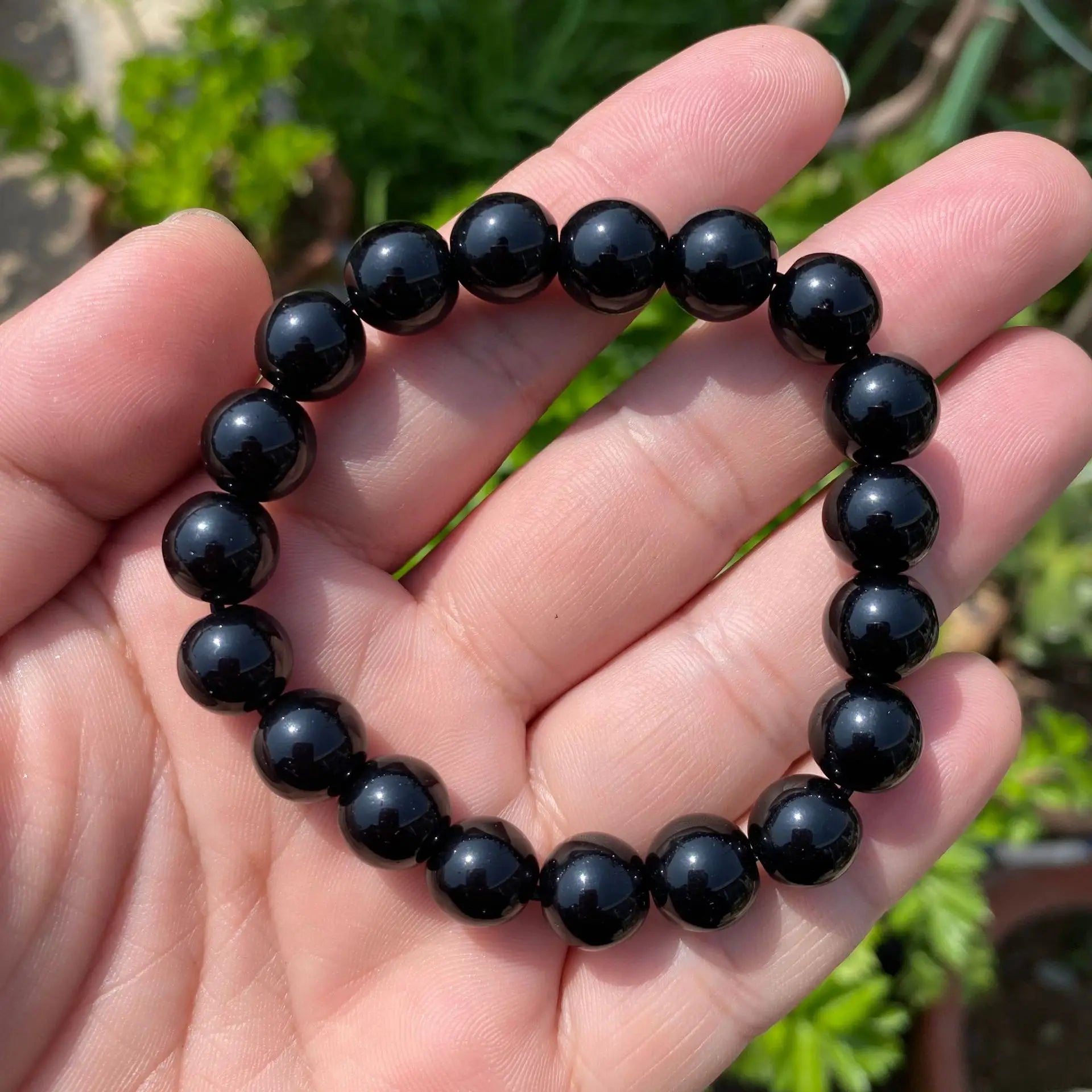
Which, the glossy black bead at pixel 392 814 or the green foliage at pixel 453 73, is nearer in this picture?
the glossy black bead at pixel 392 814

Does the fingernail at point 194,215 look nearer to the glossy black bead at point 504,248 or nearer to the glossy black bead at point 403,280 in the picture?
the glossy black bead at point 403,280

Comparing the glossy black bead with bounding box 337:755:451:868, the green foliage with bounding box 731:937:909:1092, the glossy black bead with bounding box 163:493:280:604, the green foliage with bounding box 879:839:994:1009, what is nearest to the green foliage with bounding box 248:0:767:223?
the glossy black bead with bounding box 163:493:280:604

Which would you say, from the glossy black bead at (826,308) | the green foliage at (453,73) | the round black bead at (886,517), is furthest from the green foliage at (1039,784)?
the green foliage at (453,73)

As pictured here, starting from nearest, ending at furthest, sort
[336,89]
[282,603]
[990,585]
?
[282,603], [990,585], [336,89]

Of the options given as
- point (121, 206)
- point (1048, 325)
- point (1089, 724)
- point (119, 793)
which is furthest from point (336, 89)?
point (1089, 724)

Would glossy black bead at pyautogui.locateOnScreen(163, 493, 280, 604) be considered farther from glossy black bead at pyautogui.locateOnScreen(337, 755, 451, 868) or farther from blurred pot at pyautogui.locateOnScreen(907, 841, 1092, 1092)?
blurred pot at pyautogui.locateOnScreen(907, 841, 1092, 1092)

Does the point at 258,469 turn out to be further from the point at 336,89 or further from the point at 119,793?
the point at 336,89
